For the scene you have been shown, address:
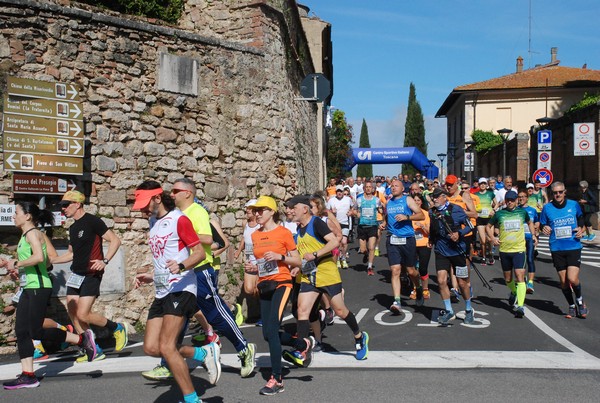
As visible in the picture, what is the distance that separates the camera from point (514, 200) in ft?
31.3

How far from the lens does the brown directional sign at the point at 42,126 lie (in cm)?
791

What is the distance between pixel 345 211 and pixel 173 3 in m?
6.24

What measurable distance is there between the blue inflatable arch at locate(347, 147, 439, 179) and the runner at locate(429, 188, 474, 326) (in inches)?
1433

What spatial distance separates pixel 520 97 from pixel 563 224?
46.2m

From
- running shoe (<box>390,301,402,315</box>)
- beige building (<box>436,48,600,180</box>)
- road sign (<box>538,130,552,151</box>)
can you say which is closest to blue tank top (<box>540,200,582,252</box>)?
running shoe (<box>390,301,402,315</box>)

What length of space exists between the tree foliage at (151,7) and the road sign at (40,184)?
4.29 metres

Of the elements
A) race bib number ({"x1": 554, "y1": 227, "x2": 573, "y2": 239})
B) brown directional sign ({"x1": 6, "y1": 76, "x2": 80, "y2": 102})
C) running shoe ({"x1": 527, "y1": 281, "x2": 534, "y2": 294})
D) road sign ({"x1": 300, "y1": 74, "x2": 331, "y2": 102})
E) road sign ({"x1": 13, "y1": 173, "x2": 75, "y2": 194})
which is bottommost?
running shoe ({"x1": 527, "y1": 281, "x2": 534, "y2": 294})

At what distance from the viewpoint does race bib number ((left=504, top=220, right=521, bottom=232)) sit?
955cm

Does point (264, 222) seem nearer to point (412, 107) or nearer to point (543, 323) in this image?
point (543, 323)

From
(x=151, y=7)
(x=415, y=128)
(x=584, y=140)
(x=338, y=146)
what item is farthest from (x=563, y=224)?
(x=415, y=128)

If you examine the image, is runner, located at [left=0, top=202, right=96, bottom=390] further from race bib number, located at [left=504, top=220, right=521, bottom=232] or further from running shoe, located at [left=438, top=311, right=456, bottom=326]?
race bib number, located at [left=504, top=220, right=521, bottom=232]

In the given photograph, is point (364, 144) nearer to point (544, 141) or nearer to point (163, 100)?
point (544, 141)

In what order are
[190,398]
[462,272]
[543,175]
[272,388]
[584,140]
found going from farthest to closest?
[584,140] < [543,175] < [462,272] < [272,388] < [190,398]

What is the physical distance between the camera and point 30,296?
6.36 m
